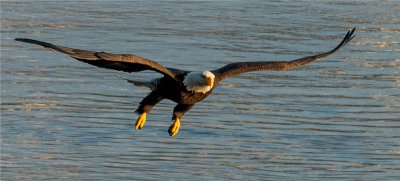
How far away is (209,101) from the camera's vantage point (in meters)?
14.9

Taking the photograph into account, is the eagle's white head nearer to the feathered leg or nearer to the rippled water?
the feathered leg

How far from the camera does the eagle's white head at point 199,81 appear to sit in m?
9.30

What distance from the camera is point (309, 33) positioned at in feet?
62.4

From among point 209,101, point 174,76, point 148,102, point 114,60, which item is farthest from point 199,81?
point 209,101

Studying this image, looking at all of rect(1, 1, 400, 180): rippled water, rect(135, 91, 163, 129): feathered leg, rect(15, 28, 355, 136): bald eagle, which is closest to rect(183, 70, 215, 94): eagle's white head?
rect(15, 28, 355, 136): bald eagle

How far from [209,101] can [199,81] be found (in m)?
5.58

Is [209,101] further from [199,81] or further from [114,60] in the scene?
[114,60]

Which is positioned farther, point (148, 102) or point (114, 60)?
point (148, 102)

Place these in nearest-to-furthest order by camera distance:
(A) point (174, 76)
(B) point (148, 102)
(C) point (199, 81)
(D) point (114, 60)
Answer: (D) point (114, 60), (C) point (199, 81), (A) point (174, 76), (B) point (148, 102)

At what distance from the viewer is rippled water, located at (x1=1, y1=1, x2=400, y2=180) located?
12148 millimetres

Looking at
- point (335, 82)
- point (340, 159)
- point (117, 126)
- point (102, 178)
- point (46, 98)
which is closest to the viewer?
point (102, 178)

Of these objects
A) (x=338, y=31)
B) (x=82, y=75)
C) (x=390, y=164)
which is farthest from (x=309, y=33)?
(x=390, y=164)

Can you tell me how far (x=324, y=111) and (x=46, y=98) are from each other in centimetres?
359

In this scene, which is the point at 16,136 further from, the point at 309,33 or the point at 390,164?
the point at 309,33
